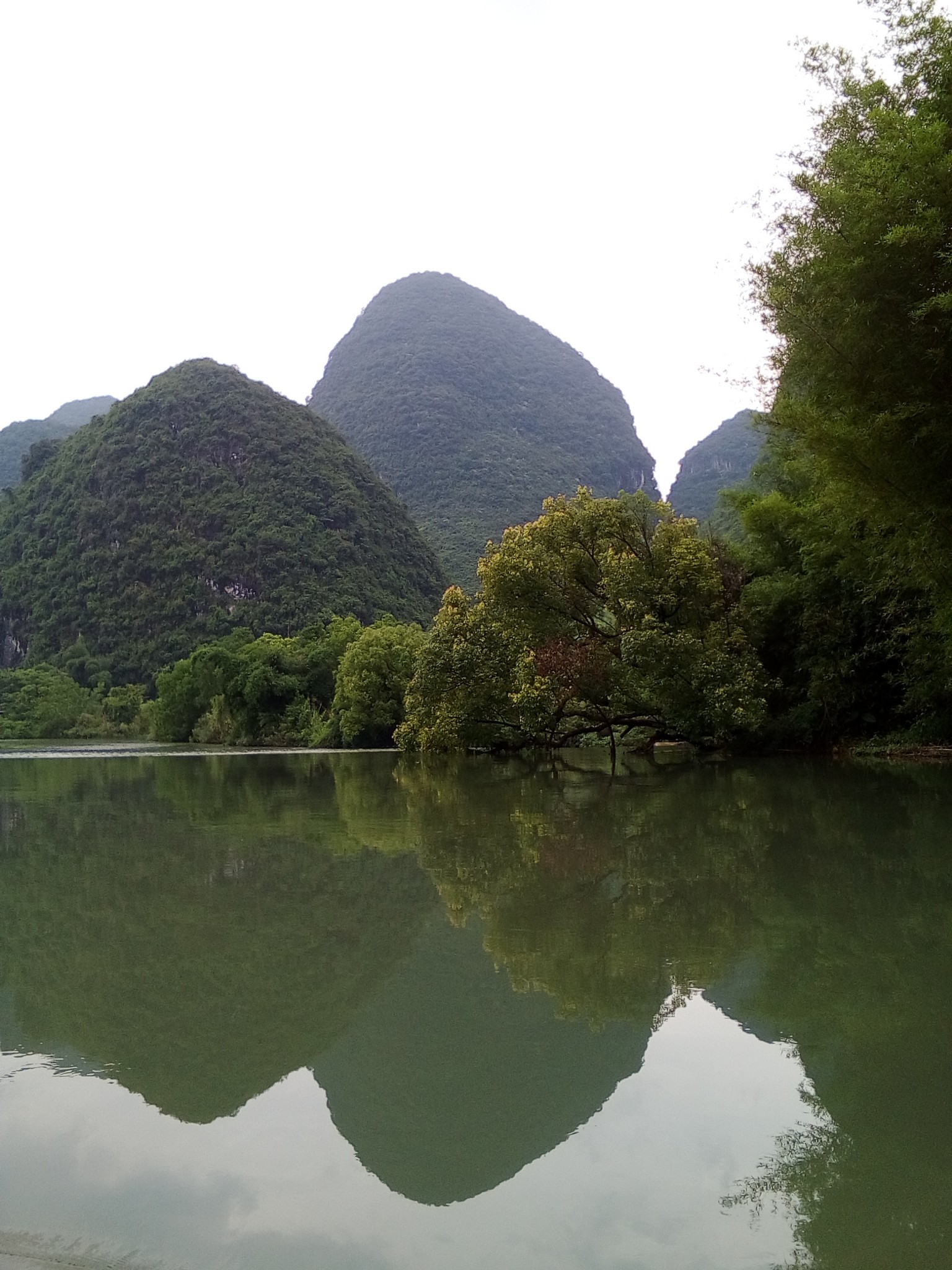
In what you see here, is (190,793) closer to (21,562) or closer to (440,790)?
(440,790)

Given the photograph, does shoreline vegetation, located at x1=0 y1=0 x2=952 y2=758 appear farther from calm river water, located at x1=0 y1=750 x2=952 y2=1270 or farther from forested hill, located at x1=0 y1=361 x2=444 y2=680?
forested hill, located at x1=0 y1=361 x2=444 y2=680

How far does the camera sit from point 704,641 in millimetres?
18547

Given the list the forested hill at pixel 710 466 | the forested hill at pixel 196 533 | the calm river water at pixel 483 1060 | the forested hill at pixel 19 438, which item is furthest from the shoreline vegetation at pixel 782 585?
the forested hill at pixel 19 438

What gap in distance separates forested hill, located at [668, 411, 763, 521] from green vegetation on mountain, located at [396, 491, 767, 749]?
9086 cm

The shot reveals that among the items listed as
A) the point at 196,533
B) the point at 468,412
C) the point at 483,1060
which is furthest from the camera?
the point at 468,412

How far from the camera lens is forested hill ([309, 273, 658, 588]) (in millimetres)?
117000

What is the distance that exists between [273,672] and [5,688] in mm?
28987

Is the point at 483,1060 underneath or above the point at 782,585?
underneath

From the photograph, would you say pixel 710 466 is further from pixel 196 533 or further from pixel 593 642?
pixel 593 642

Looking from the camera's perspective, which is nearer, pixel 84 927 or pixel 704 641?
pixel 84 927

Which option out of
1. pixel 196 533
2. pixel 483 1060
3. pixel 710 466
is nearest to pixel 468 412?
pixel 710 466

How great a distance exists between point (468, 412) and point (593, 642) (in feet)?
400

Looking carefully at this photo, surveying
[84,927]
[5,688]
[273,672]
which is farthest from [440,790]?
[5,688]

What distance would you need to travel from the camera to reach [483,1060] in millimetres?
3246
